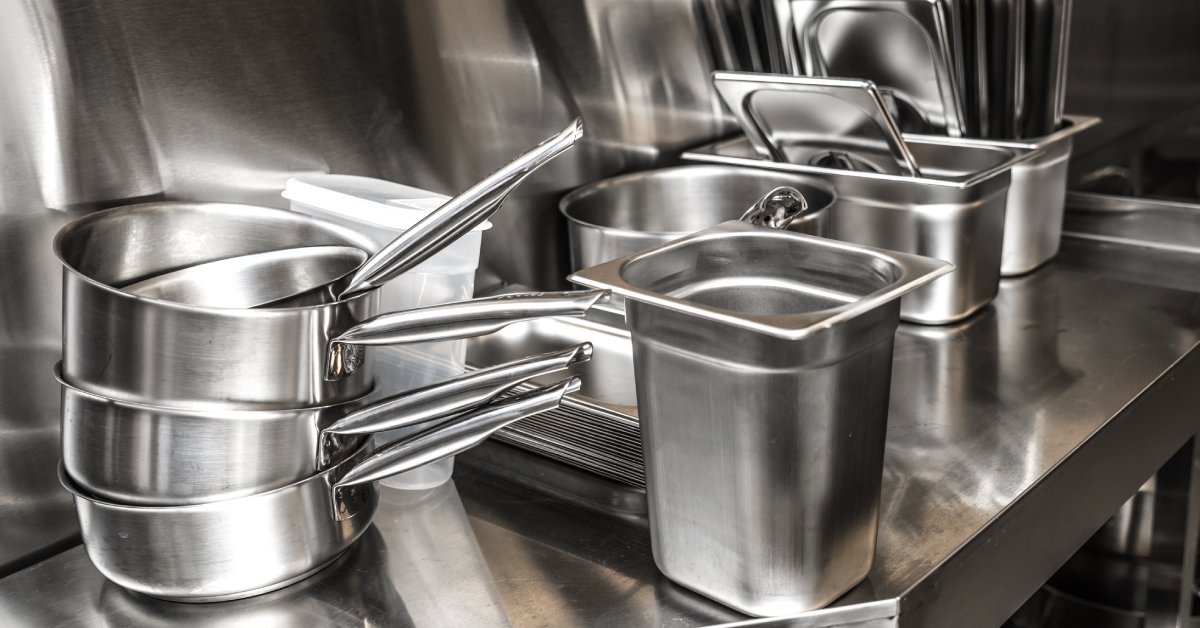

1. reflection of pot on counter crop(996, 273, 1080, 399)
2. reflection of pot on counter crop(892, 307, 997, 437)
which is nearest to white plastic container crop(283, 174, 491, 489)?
reflection of pot on counter crop(892, 307, 997, 437)

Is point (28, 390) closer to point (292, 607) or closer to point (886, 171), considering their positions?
point (292, 607)

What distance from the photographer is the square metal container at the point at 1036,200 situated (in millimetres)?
1562

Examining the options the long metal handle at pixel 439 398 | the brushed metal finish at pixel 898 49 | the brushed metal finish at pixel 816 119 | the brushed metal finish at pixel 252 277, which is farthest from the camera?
the brushed metal finish at pixel 898 49

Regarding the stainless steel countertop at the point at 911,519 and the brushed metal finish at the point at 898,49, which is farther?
the brushed metal finish at the point at 898,49

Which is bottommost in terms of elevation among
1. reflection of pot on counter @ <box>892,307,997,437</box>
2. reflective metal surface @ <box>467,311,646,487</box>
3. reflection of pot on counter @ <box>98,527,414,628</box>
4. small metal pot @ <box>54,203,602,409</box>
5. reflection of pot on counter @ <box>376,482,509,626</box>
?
reflection of pot on counter @ <box>892,307,997,437</box>

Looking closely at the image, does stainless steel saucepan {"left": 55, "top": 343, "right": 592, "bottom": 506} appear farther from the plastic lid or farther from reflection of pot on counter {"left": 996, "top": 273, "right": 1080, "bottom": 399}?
reflection of pot on counter {"left": 996, "top": 273, "right": 1080, "bottom": 399}

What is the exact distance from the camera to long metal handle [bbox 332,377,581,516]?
2.92ft

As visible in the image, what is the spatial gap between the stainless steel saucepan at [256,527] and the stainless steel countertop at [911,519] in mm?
39

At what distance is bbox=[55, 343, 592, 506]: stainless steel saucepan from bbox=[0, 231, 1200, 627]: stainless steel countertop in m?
0.12

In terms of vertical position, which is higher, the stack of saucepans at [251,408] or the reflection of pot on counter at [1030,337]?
the stack of saucepans at [251,408]

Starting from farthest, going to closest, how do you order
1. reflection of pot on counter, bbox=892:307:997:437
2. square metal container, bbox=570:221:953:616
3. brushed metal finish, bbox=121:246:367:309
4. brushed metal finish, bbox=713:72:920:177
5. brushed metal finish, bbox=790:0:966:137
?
brushed metal finish, bbox=790:0:966:137, brushed metal finish, bbox=713:72:920:177, reflection of pot on counter, bbox=892:307:997:437, brushed metal finish, bbox=121:246:367:309, square metal container, bbox=570:221:953:616

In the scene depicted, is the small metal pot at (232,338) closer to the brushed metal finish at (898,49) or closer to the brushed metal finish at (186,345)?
the brushed metal finish at (186,345)

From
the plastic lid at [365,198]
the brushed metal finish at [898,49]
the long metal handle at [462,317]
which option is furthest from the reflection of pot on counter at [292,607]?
the brushed metal finish at [898,49]

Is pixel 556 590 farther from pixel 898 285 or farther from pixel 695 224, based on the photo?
pixel 695 224
